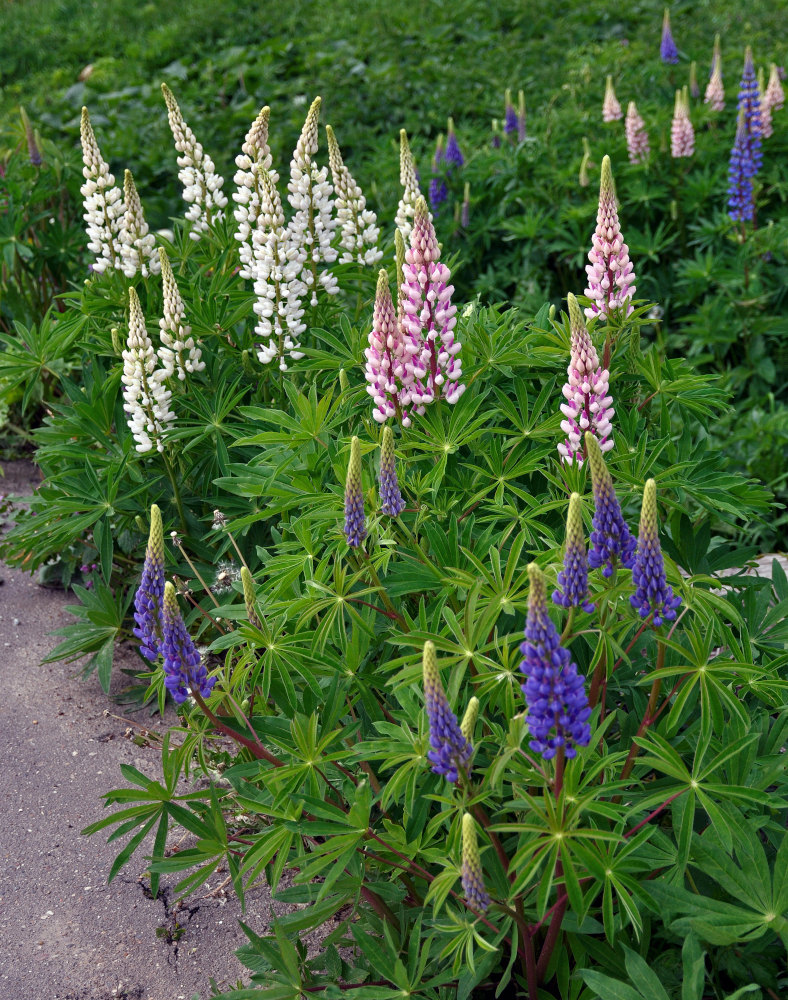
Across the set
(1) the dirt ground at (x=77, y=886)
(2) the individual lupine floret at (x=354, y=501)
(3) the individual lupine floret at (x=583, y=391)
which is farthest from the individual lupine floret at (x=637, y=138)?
(2) the individual lupine floret at (x=354, y=501)

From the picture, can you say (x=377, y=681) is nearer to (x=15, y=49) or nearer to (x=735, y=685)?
(x=735, y=685)

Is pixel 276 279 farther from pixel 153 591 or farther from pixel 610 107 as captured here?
pixel 610 107

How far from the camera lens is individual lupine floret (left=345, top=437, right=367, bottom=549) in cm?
231

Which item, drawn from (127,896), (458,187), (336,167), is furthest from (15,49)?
(127,896)

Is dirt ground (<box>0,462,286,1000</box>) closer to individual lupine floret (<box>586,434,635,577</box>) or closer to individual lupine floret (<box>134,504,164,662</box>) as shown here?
individual lupine floret (<box>134,504,164,662</box>)

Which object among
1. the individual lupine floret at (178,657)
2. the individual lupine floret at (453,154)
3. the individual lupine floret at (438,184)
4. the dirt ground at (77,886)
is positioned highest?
the individual lupine floret at (178,657)

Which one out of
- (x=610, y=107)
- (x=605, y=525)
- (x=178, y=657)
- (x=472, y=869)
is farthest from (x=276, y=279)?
(x=610, y=107)

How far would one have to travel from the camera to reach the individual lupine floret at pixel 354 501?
2.31 metres

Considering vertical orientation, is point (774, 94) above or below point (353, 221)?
below

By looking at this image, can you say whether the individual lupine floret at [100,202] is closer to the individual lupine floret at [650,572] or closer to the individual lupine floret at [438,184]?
the individual lupine floret at [650,572]

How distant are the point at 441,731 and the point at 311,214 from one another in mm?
2584

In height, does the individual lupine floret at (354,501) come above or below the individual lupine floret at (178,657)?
above

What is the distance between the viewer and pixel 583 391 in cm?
271

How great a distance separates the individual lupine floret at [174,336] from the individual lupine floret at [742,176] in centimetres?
356
